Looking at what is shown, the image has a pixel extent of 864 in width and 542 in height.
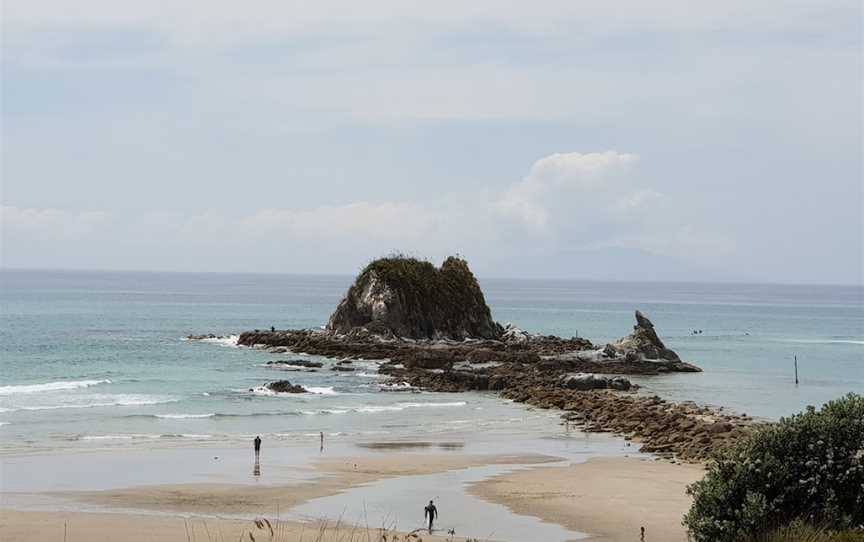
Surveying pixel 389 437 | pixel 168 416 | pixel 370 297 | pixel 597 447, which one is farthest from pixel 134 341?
pixel 597 447

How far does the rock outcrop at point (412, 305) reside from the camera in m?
91.9

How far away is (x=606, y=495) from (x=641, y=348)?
47.5 meters

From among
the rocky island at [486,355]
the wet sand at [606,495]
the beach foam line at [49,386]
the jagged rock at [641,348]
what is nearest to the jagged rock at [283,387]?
the rocky island at [486,355]

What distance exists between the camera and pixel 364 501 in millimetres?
34375

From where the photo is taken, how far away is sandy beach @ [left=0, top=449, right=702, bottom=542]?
95.7 feet

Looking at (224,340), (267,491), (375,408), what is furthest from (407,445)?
(224,340)

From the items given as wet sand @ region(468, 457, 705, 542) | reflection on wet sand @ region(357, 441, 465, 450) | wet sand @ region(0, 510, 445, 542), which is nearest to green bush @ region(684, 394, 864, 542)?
wet sand @ region(468, 457, 705, 542)

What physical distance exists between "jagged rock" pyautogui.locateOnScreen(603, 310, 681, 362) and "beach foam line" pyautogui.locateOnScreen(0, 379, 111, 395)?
37512 millimetres

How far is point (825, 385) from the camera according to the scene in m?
76.4

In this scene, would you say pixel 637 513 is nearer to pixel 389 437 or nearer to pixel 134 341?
pixel 389 437

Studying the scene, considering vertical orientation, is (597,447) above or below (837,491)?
below

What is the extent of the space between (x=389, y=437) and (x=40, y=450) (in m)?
15.1

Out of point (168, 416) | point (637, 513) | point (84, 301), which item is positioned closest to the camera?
point (637, 513)

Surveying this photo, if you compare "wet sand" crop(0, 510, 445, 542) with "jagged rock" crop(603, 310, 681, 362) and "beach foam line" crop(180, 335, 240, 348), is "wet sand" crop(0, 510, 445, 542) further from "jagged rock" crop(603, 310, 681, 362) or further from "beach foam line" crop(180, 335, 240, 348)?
"beach foam line" crop(180, 335, 240, 348)
